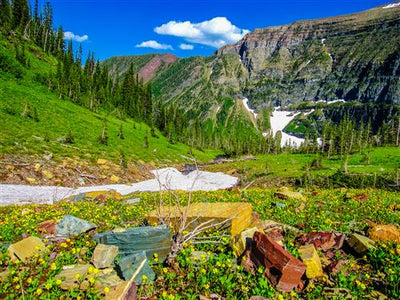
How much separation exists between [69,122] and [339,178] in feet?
183

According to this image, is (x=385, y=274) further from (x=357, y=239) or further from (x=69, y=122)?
(x=69, y=122)

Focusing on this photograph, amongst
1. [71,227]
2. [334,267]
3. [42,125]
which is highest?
[42,125]

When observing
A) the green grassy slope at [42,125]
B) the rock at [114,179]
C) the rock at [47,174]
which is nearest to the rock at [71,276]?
the rock at [47,174]

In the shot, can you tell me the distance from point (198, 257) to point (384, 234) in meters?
5.82

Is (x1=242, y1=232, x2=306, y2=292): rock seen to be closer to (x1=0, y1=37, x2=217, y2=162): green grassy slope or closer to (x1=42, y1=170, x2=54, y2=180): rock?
(x1=42, y1=170, x2=54, y2=180): rock

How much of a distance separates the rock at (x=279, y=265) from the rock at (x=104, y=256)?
3.22 metres

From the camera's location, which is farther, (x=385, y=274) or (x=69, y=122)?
(x=69, y=122)

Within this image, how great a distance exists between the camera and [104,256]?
250 inches

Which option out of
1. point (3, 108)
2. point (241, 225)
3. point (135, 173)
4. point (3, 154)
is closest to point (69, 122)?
point (3, 108)

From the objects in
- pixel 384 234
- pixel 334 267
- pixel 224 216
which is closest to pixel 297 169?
pixel 384 234

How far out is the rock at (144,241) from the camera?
6836mm

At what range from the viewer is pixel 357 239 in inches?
303

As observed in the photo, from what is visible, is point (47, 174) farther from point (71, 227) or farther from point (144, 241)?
point (144, 241)

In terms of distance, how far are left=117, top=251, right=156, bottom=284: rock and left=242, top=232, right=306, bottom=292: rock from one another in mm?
2365
